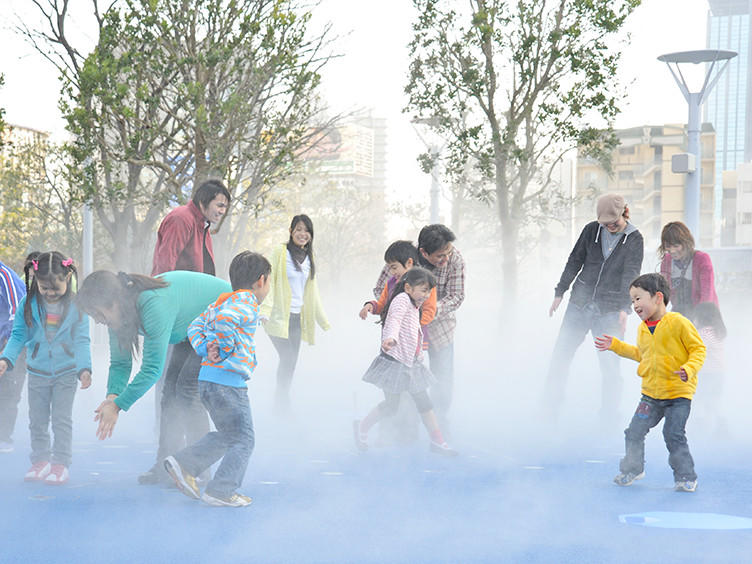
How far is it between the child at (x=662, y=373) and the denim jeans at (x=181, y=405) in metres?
2.32

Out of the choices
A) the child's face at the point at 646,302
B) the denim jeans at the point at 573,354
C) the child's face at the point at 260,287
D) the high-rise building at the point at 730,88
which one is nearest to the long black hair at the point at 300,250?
the denim jeans at the point at 573,354

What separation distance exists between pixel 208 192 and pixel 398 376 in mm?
1740

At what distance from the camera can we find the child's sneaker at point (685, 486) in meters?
4.87

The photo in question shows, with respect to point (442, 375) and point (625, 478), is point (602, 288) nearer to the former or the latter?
point (442, 375)

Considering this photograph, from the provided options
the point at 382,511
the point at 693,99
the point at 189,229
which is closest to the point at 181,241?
the point at 189,229

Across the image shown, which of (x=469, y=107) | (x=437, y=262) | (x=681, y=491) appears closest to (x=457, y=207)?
(x=469, y=107)

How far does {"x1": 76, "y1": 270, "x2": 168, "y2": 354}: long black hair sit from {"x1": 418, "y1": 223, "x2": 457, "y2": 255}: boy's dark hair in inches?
95.3

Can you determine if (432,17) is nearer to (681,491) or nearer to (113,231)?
(113,231)

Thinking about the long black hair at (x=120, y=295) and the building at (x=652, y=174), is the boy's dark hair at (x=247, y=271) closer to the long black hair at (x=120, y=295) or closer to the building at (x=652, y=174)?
the long black hair at (x=120, y=295)

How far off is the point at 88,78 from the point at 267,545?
24.7 ft

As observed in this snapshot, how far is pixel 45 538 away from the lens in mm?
3965

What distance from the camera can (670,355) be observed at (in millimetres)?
4902

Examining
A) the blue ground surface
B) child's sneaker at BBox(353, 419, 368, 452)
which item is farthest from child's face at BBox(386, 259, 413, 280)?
the blue ground surface

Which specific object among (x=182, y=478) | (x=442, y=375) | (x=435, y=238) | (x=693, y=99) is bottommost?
(x=182, y=478)
